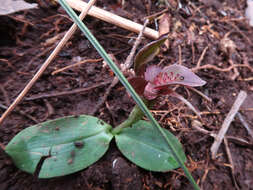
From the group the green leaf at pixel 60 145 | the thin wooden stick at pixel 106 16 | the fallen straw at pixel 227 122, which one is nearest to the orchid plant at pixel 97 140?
the green leaf at pixel 60 145

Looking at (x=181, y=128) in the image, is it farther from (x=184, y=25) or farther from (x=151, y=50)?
(x=184, y=25)

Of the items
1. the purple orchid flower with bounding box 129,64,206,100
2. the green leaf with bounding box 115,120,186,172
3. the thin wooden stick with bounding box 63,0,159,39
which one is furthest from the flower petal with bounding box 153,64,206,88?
the thin wooden stick with bounding box 63,0,159,39

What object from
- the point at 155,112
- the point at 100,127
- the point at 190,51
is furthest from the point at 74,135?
the point at 190,51

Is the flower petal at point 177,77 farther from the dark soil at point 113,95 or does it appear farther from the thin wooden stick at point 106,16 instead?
the thin wooden stick at point 106,16

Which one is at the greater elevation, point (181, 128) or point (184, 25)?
point (184, 25)

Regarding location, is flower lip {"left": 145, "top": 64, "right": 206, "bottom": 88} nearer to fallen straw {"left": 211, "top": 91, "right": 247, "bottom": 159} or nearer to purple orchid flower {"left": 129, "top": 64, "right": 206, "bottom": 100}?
purple orchid flower {"left": 129, "top": 64, "right": 206, "bottom": 100}

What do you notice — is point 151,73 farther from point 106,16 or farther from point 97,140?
point 106,16
